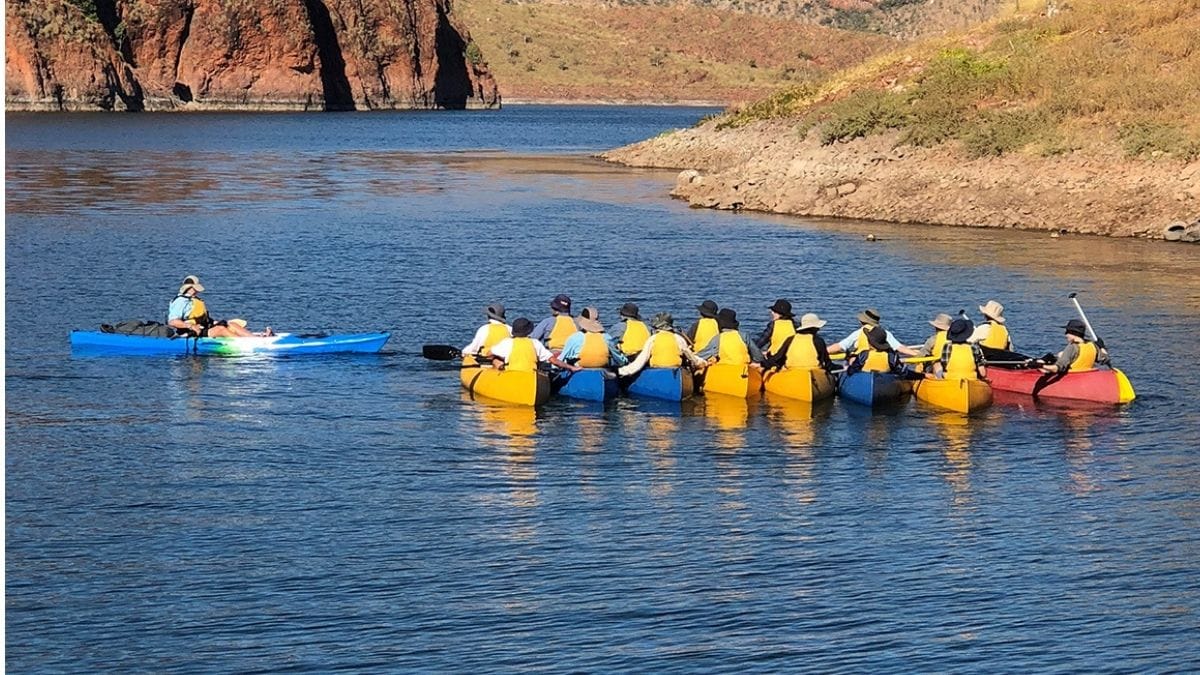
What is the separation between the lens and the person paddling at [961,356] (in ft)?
83.0

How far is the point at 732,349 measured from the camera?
85.5 ft

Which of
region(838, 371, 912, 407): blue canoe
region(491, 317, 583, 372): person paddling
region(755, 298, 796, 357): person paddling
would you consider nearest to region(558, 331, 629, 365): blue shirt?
region(491, 317, 583, 372): person paddling

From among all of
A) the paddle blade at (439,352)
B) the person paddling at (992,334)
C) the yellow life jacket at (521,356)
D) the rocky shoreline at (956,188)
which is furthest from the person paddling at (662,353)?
the rocky shoreline at (956,188)

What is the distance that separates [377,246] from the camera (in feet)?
153

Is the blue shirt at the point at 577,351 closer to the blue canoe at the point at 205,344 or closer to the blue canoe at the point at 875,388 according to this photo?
the blue canoe at the point at 875,388

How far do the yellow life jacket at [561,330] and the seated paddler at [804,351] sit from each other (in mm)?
3168

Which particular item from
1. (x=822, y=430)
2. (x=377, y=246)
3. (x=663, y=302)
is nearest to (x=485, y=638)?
(x=822, y=430)

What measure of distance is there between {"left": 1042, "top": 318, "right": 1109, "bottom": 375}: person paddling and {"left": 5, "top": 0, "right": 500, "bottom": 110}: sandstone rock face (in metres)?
113

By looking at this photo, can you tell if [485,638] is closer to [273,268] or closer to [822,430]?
[822,430]

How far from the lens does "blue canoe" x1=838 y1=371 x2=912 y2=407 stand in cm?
2539

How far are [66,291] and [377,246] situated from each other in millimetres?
11337

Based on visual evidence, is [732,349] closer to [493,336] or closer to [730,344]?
[730,344]

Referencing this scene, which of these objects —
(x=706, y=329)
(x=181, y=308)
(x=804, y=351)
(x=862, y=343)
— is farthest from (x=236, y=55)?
(x=804, y=351)

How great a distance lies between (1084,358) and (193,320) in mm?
14105
